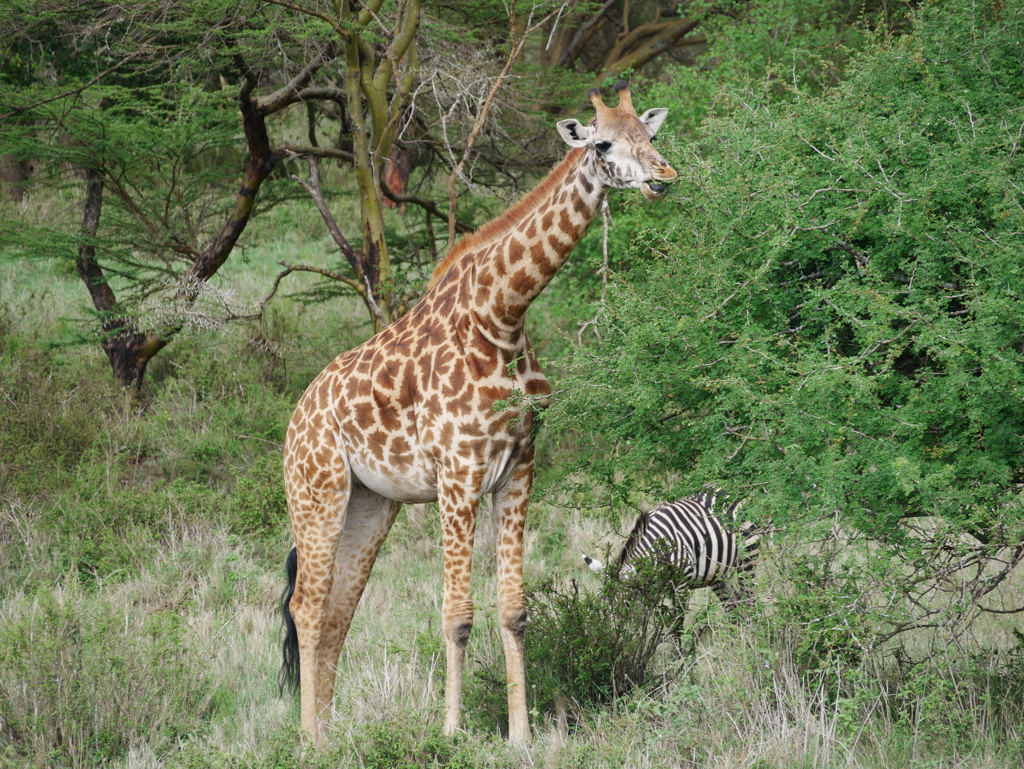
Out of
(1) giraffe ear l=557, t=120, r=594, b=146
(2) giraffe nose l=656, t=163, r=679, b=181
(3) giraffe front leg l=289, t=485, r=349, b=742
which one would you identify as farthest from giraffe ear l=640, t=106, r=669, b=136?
(3) giraffe front leg l=289, t=485, r=349, b=742

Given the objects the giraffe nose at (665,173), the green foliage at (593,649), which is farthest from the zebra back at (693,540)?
the giraffe nose at (665,173)

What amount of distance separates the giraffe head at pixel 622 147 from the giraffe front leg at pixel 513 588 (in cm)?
143

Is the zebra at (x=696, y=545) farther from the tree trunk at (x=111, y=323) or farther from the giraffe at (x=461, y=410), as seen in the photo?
the tree trunk at (x=111, y=323)

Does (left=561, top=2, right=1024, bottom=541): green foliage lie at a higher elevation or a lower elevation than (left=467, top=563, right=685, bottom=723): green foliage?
higher

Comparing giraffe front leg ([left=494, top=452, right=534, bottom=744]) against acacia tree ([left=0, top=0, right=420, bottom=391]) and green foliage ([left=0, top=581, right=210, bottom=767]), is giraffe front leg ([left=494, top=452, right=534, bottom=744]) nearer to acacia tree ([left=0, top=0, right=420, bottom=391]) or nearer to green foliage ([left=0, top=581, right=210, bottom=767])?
green foliage ([left=0, top=581, right=210, bottom=767])

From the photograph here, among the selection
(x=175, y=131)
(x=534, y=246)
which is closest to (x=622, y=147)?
(x=534, y=246)

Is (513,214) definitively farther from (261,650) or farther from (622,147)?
(261,650)

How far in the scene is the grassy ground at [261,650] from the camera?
4.49 m

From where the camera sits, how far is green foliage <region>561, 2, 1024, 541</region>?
4125 mm

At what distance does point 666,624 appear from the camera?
5.47 metres

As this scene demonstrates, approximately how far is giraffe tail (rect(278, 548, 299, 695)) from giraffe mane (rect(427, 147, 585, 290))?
179 centimetres

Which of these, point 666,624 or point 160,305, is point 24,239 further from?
point 666,624

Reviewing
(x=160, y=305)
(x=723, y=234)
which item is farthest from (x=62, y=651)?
(x=160, y=305)

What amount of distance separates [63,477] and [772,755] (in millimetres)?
6576
